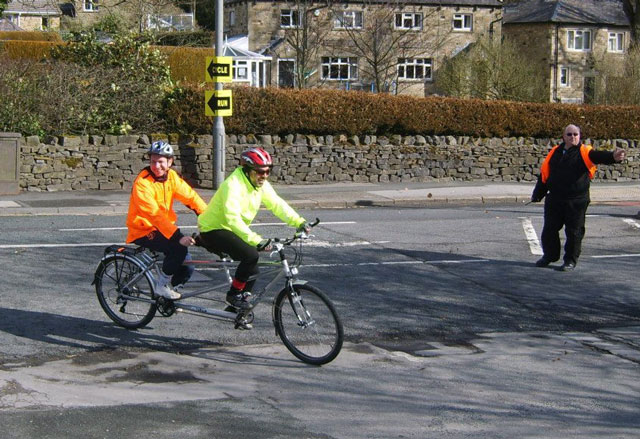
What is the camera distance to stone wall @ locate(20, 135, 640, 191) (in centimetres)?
2088

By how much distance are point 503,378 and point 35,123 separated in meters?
15.9

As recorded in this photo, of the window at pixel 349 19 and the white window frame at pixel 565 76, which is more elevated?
the window at pixel 349 19

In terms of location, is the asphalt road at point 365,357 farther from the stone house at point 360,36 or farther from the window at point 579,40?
the window at point 579,40

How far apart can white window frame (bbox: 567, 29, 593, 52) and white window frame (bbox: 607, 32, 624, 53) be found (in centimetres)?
166

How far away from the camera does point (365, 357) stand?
795 centimetres

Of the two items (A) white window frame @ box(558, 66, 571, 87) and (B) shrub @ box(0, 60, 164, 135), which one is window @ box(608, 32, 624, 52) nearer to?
(A) white window frame @ box(558, 66, 571, 87)

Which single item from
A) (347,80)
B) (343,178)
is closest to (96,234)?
(343,178)

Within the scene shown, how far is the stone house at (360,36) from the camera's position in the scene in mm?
45938

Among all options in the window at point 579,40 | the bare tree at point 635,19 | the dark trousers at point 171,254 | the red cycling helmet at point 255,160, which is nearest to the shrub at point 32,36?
the bare tree at point 635,19

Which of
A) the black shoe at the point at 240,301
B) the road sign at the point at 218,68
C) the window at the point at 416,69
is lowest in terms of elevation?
the black shoe at the point at 240,301

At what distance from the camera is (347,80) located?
50.1 meters

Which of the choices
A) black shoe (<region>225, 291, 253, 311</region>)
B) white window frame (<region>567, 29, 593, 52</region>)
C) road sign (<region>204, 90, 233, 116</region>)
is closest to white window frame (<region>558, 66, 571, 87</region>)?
white window frame (<region>567, 29, 593, 52</region>)

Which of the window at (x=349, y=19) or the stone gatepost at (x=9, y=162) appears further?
the window at (x=349, y=19)

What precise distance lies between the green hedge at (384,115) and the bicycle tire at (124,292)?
14.5 meters
